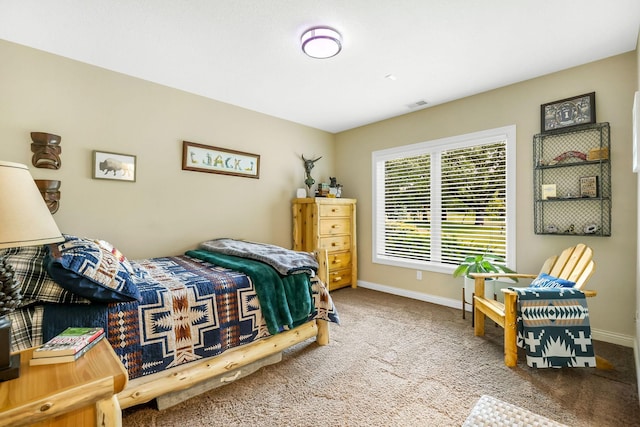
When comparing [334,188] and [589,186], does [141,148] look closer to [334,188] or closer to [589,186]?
[334,188]

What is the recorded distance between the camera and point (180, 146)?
3289mm

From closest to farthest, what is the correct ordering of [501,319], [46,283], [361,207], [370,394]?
[46,283] → [370,394] → [501,319] → [361,207]

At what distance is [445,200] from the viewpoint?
Result: 3.72 metres

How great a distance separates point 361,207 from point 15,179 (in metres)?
4.01

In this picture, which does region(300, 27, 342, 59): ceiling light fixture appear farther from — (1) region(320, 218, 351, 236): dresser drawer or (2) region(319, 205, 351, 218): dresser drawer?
(1) region(320, 218, 351, 236): dresser drawer

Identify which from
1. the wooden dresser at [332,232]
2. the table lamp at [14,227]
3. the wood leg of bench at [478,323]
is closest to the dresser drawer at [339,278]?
the wooden dresser at [332,232]

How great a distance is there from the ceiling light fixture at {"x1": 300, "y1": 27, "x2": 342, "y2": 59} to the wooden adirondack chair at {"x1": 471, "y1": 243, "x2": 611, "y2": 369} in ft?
7.37

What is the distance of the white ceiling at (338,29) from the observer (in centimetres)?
198

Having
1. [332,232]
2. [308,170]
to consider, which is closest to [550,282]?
[332,232]

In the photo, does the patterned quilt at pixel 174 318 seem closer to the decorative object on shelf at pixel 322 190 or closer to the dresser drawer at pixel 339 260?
the dresser drawer at pixel 339 260

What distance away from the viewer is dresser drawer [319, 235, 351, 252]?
13.5ft

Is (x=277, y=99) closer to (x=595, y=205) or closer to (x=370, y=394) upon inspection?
(x=370, y=394)

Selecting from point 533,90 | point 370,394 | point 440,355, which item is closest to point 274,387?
point 370,394

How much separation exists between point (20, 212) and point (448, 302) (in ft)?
12.5
